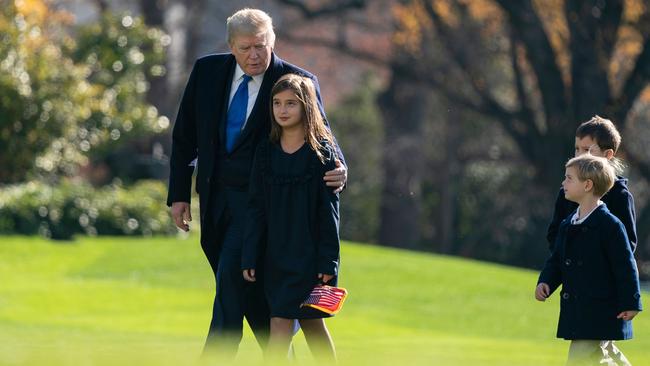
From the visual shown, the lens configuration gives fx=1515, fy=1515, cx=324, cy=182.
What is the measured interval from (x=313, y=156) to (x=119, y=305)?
29.2ft

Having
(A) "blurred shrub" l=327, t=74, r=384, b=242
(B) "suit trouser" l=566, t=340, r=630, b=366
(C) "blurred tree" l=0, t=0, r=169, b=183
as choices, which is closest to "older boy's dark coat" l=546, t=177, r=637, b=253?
(B) "suit trouser" l=566, t=340, r=630, b=366

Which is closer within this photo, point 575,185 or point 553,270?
point 575,185

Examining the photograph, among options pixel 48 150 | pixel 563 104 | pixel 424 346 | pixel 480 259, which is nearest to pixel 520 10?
pixel 563 104

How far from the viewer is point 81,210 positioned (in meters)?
21.5

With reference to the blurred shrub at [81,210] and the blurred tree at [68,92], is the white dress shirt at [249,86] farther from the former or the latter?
the blurred tree at [68,92]

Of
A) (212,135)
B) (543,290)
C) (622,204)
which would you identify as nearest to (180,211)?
(212,135)

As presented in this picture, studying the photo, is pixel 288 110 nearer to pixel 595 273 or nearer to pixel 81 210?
pixel 595 273

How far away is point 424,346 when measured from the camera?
12.1 metres

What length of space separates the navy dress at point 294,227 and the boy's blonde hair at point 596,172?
45.2 inches

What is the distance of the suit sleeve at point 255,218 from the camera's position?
7.16 m

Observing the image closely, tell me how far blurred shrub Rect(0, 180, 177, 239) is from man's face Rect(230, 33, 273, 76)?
13365 millimetres

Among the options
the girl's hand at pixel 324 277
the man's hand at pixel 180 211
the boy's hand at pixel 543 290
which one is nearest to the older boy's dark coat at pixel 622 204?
the boy's hand at pixel 543 290

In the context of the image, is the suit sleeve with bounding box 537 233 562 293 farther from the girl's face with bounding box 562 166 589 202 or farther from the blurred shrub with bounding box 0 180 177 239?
the blurred shrub with bounding box 0 180 177 239

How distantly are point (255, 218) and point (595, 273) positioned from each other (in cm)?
162
